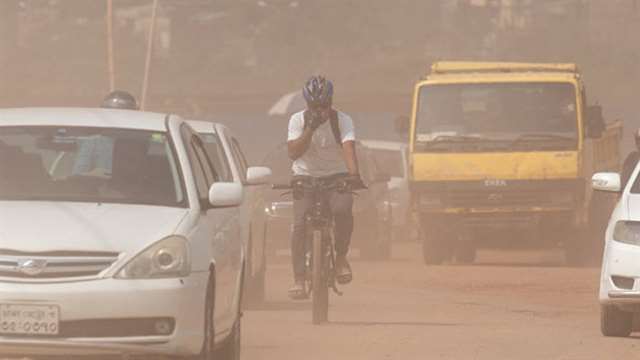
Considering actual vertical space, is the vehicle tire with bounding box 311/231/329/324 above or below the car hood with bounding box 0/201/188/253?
below

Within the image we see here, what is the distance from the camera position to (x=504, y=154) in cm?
3058

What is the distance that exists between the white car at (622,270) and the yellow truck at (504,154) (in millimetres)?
12305

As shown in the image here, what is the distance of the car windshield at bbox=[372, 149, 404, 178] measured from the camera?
43.9m

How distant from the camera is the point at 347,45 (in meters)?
96.3

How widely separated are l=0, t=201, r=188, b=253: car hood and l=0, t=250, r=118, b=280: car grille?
0.10 feet

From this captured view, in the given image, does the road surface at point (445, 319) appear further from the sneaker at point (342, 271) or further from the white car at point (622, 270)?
the sneaker at point (342, 271)

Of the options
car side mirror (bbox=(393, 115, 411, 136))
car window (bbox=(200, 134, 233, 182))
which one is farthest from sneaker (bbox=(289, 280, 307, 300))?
car side mirror (bbox=(393, 115, 411, 136))

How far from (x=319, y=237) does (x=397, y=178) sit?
955 inches

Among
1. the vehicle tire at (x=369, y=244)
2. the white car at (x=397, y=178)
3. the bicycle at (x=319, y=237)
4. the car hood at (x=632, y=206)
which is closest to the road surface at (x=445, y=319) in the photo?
the bicycle at (x=319, y=237)

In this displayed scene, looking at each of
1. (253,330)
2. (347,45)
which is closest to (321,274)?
(253,330)

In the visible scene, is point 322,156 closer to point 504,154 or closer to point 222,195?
point 222,195

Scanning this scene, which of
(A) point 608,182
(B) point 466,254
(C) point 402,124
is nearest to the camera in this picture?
(A) point 608,182

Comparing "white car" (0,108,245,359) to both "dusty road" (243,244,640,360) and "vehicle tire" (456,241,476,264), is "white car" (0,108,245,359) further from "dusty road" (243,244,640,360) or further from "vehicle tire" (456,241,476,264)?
"vehicle tire" (456,241,476,264)

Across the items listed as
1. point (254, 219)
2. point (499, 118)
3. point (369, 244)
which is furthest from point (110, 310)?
point (369, 244)
